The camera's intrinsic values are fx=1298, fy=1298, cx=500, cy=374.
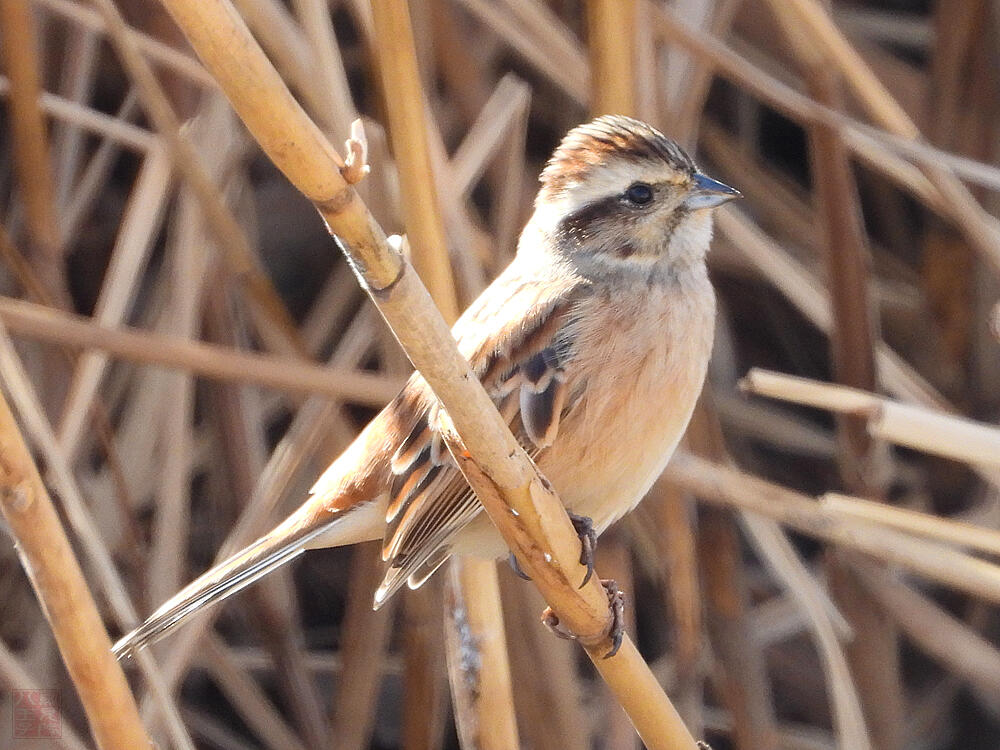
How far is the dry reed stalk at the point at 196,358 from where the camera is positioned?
97.0 inches

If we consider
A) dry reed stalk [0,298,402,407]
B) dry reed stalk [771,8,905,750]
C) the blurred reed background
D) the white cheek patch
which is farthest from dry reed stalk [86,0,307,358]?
dry reed stalk [771,8,905,750]

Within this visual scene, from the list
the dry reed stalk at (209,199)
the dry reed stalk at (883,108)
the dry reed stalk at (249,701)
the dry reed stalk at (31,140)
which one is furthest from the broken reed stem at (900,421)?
the dry reed stalk at (31,140)

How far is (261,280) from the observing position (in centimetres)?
283

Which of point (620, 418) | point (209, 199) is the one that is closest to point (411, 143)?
point (620, 418)

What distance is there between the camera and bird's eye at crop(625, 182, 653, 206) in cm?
223

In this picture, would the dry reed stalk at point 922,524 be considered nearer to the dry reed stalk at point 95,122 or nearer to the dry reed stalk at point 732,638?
the dry reed stalk at point 732,638

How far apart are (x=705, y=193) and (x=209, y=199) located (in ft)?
3.47

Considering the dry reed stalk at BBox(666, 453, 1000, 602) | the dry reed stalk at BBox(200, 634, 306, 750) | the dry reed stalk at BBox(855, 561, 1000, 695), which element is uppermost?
the dry reed stalk at BBox(666, 453, 1000, 602)

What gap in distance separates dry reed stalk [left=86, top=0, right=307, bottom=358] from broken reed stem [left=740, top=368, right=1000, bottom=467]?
1.19m

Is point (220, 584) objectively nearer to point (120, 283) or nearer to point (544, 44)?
point (120, 283)

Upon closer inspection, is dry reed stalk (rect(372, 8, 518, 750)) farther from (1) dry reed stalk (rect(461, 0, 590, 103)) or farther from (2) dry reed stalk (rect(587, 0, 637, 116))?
(1) dry reed stalk (rect(461, 0, 590, 103))

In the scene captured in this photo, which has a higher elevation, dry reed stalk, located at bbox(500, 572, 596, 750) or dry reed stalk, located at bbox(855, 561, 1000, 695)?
dry reed stalk, located at bbox(500, 572, 596, 750)

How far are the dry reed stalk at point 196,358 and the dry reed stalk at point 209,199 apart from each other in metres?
0.23

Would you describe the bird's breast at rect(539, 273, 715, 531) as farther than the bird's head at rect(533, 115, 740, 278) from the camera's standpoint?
No
